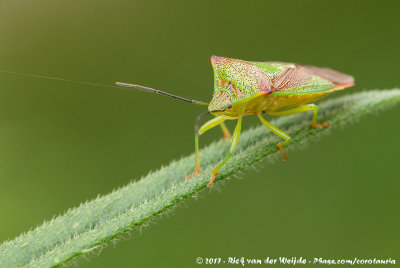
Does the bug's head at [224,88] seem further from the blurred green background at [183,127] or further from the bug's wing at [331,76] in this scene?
the blurred green background at [183,127]

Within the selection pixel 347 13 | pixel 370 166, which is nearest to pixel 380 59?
pixel 347 13

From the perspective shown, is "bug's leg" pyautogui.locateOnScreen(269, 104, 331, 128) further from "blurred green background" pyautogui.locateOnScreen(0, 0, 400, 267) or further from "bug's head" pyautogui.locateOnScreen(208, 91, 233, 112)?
"blurred green background" pyautogui.locateOnScreen(0, 0, 400, 267)

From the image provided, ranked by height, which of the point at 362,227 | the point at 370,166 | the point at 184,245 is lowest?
the point at 184,245

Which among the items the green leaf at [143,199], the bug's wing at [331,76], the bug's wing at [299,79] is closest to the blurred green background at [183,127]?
the green leaf at [143,199]

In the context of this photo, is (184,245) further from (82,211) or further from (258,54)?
(258,54)

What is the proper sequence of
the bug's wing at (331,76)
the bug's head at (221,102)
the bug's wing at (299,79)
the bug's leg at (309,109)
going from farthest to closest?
the bug's wing at (331,76), the bug's wing at (299,79), the bug's leg at (309,109), the bug's head at (221,102)

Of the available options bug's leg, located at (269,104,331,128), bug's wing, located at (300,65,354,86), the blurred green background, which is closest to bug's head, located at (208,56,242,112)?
bug's leg, located at (269,104,331,128)

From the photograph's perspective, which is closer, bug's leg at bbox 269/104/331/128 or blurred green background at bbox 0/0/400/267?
bug's leg at bbox 269/104/331/128
